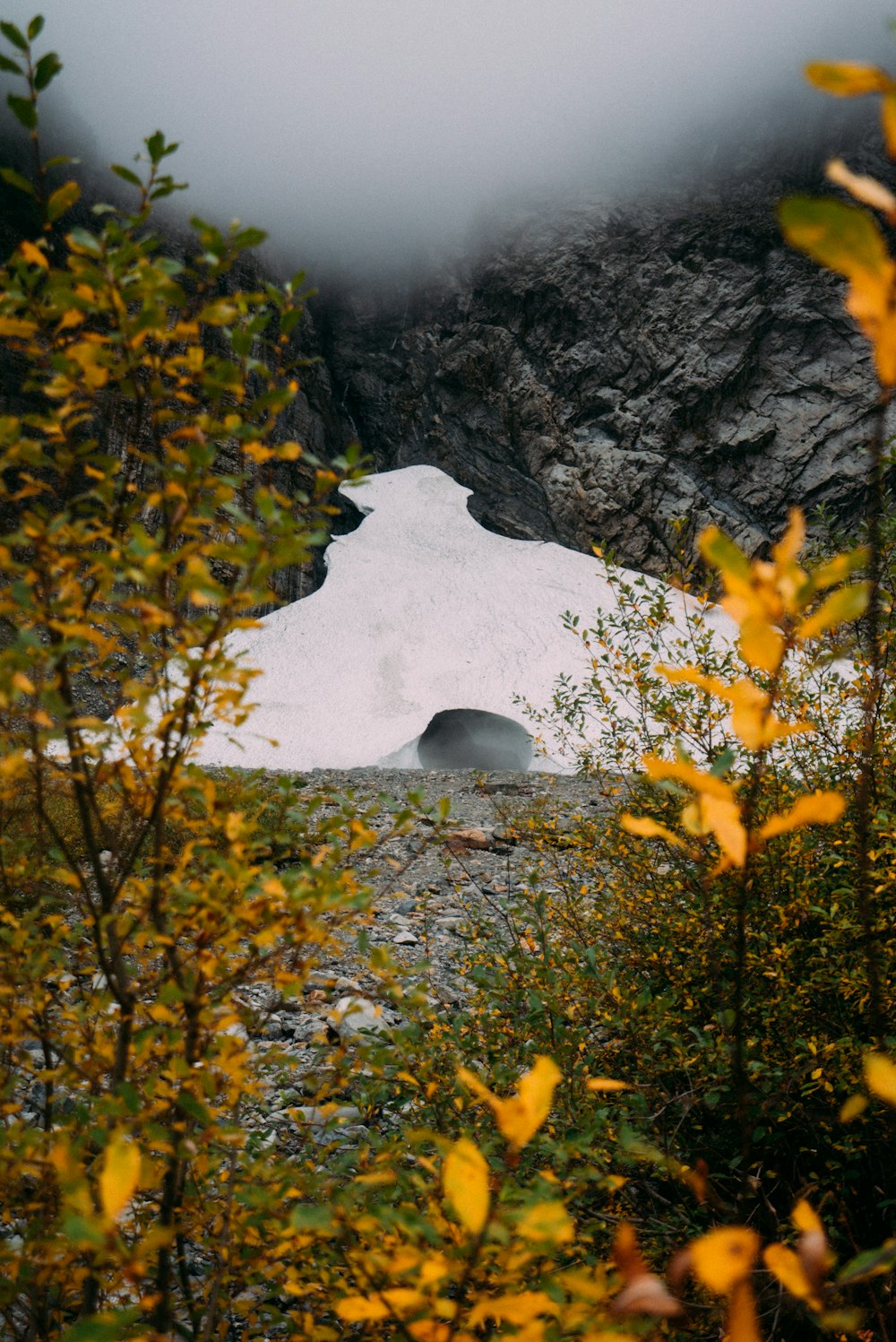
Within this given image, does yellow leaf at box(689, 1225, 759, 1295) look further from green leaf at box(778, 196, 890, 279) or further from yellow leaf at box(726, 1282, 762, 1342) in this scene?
green leaf at box(778, 196, 890, 279)

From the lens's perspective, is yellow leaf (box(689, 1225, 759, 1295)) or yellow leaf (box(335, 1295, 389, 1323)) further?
yellow leaf (box(335, 1295, 389, 1323))

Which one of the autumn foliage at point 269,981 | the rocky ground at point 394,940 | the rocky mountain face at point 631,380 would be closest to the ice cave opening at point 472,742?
the rocky ground at point 394,940

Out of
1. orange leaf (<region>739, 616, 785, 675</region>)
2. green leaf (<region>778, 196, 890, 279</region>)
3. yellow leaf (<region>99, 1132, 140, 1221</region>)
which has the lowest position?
yellow leaf (<region>99, 1132, 140, 1221</region>)

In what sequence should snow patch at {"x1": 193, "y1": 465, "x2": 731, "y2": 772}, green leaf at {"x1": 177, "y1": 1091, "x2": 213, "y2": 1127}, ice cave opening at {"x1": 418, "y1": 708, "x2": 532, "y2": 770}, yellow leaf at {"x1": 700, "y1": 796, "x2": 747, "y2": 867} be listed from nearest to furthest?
yellow leaf at {"x1": 700, "y1": 796, "x2": 747, "y2": 867} < green leaf at {"x1": 177, "y1": 1091, "x2": 213, "y2": 1127} < snow patch at {"x1": 193, "y1": 465, "x2": 731, "y2": 772} < ice cave opening at {"x1": 418, "y1": 708, "x2": 532, "y2": 770}

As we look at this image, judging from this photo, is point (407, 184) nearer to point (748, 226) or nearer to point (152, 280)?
point (748, 226)

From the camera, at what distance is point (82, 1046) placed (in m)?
1.55

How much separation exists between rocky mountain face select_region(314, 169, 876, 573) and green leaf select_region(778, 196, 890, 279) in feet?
67.9

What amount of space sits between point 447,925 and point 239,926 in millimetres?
4537

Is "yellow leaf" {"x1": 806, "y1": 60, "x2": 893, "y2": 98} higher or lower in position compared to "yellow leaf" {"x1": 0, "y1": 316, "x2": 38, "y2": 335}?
lower

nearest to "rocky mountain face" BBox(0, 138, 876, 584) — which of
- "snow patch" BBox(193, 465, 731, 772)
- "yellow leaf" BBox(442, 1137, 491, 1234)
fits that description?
"snow patch" BBox(193, 465, 731, 772)

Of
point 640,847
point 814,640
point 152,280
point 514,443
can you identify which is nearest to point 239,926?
point 152,280

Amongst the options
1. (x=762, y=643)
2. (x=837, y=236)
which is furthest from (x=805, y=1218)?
(x=837, y=236)

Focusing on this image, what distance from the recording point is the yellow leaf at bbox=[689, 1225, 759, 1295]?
51cm

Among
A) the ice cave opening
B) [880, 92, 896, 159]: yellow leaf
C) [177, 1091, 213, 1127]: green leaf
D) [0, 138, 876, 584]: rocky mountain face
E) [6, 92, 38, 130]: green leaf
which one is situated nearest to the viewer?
[880, 92, 896, 159]: yellow leaf
